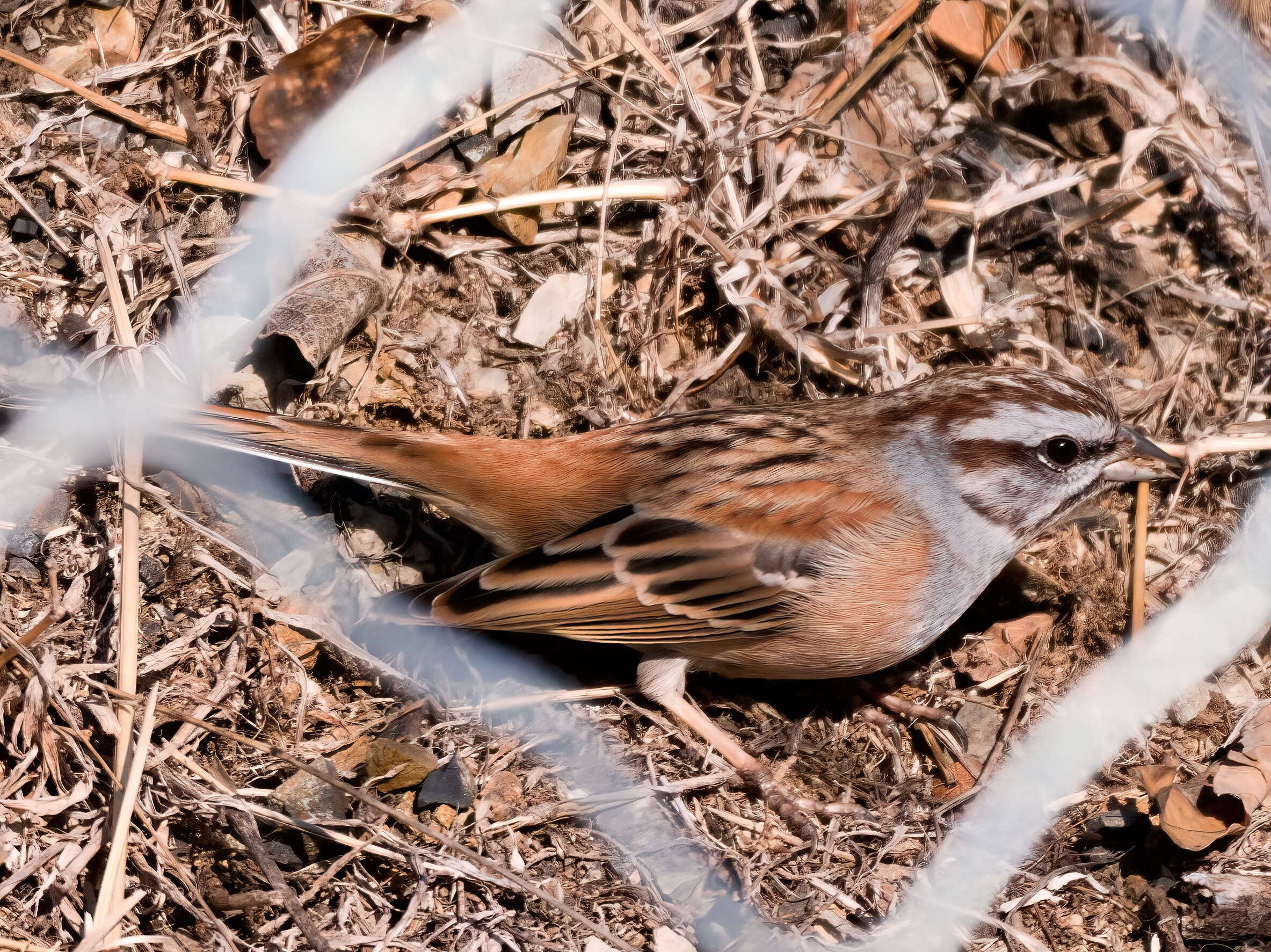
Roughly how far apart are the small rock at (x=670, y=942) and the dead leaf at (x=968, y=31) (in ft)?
11.3

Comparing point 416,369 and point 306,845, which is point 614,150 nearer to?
point 416,369

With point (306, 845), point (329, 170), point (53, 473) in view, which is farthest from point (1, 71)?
point (306, 845)

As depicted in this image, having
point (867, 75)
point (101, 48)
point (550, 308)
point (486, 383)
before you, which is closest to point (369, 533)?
point (486, 383)

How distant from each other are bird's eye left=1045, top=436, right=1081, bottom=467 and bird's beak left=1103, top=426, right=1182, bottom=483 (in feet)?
0.44

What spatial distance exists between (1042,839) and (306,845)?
7.34 feet

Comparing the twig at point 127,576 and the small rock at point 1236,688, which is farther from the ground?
the twig at point 127,576

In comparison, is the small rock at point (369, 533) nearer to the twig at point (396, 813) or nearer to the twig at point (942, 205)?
the twig at point (396, 813)

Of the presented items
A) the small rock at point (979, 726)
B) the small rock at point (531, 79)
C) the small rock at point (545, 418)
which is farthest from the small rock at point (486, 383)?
the small rock at point (979, 726)

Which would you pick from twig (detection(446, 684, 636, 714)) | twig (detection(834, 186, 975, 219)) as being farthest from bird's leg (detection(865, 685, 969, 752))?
twig (detection(834, 186, 975, 219))

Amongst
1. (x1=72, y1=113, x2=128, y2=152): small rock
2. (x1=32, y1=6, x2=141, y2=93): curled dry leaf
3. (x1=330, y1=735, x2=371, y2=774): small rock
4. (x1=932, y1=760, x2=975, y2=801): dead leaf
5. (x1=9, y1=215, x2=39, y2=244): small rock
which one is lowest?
(x1=932, y1=760, x2=975, y2=801): dead leaf

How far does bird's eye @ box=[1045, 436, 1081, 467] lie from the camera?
3.75m

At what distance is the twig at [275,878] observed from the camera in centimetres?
324

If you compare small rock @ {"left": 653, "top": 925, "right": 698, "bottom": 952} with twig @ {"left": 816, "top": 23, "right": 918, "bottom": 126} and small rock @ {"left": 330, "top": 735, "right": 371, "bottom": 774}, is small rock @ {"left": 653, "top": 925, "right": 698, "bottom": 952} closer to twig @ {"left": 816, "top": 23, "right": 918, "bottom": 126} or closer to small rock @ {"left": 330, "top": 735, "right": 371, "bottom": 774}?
small rock @ {"left": 330, "top": 735, "right": 371, "bottom": 774}

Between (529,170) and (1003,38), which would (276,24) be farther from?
(1003,38)
